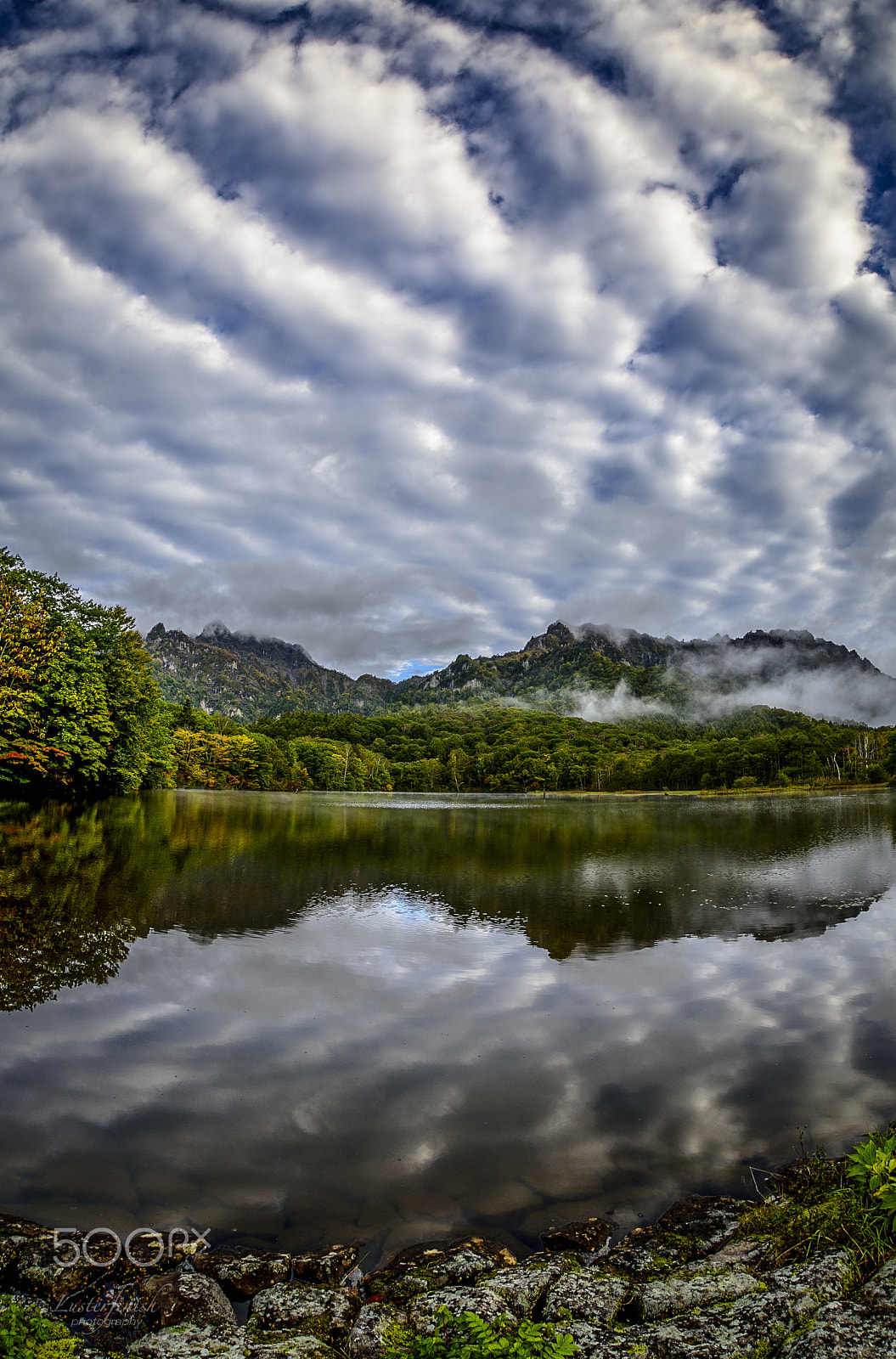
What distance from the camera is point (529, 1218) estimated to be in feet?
20.3

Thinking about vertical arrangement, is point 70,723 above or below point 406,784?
above

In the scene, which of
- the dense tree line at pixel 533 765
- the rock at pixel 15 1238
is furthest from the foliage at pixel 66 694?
the dense tree line at pixel 533 765

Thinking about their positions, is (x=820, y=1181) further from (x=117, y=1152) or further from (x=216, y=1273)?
(x=117, y=1152)

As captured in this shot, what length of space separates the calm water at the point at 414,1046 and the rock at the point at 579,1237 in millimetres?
296

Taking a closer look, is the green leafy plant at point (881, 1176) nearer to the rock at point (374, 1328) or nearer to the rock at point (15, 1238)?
the rock at point (374, 1328)

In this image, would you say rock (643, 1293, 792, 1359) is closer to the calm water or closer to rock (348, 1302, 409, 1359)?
rock (348, 1302, 409, 1359)

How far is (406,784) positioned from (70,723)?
471ft

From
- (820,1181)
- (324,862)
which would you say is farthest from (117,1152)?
(324,862)

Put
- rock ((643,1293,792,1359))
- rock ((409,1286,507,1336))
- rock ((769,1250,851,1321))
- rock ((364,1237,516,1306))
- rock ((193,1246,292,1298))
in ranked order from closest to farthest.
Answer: rock ((643,1293,792,1359))
rock ((769,1250,851,1321))
rock ((409,1286,507,1336))
rock ((364,1237,516,1306))
rock ((193,1246,292,1298))

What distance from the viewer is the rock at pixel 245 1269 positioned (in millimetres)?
5113

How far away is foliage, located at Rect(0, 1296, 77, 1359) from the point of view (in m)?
3.63

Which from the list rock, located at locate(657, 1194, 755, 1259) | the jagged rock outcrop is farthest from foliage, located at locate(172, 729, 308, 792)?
rock, located at locate(657, 1194, 755, 1259)

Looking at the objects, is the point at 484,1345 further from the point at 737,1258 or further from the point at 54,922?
the point at 54,922

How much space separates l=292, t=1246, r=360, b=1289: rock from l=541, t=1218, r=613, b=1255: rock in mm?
1746
